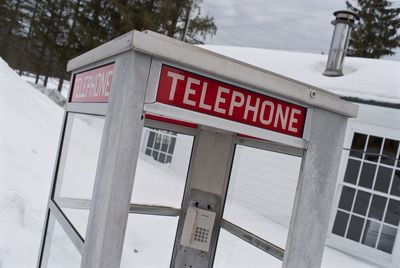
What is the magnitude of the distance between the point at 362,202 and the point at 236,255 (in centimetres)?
411

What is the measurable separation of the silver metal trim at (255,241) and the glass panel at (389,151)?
204 inches

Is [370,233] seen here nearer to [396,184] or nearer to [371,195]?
[371,195]

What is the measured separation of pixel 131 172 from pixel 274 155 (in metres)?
7.22

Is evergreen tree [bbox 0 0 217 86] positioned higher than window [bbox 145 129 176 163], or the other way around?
evergreen tree [bbox 0 0 217 86]

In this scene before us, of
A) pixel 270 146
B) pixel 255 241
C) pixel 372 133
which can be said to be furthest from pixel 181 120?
pixel 372 133

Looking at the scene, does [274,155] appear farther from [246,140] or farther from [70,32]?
[70,32]

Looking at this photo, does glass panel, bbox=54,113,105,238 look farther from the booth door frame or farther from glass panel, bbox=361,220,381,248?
glass panel, bbox=361,220,381,248

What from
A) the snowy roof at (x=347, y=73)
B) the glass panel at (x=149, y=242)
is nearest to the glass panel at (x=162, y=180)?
the glass panel at (x=149, y=242)

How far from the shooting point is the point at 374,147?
6.98 m

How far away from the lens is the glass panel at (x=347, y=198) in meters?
7.15

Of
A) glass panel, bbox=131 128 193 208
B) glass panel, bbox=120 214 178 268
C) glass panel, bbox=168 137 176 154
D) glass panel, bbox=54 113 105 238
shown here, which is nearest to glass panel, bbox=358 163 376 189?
glass panel, bbox=131 128 193 208

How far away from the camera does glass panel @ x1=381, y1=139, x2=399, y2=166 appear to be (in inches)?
266

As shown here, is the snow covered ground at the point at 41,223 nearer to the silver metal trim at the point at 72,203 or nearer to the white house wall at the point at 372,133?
the silver metal trim at the point at 72,203

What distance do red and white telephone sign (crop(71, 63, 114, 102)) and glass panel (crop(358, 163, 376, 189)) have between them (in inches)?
249
